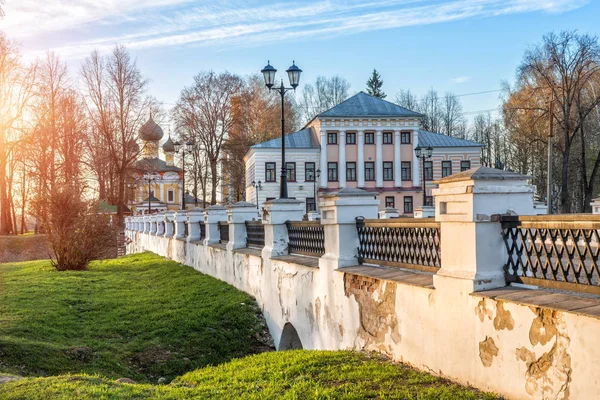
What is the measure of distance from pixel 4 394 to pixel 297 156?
44624 millimetres

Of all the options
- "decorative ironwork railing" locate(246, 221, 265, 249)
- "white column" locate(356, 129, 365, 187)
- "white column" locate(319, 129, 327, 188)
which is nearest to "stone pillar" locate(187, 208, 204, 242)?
"decorative ironwork railing" locate(246, 221, 265, 249)

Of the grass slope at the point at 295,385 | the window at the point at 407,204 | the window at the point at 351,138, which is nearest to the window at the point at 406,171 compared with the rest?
the window at the point at 407,204

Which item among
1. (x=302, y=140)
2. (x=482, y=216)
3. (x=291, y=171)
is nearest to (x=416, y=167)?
(x=302, y=140)

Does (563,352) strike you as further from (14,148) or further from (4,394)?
(14,148)

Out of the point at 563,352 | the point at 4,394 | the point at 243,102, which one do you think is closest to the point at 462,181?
the point at 563,352

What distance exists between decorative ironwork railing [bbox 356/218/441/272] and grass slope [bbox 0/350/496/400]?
104cm

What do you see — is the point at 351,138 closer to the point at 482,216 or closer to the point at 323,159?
the point at 323,159

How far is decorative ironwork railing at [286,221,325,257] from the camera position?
9.10 meters

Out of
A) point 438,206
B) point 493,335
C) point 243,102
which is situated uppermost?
point 243,102

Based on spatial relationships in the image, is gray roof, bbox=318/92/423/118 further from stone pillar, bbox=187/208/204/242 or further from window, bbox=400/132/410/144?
stone pillar, bbox=187/208/204/242

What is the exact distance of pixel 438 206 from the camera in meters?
5.48

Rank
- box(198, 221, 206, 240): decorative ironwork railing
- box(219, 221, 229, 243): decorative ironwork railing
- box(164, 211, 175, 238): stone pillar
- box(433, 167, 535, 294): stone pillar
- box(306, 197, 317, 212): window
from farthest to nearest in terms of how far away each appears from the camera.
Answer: box(306, 197, 317, 212): window < box(164, 211, 175, 238): stone pillar < box(198, 221, 206, 240): decorative ironwork railing < box(219, 221, 229, 243): decorative ironwork railing < box(433, 167, 535, 294): stone pillar

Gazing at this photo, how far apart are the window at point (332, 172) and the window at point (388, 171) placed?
395 centimetres

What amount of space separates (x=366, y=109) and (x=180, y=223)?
32555 mm
